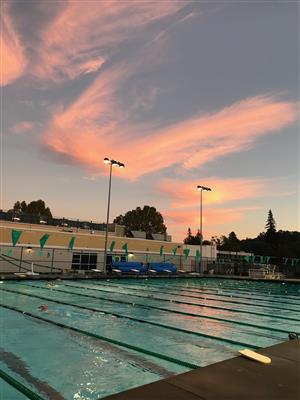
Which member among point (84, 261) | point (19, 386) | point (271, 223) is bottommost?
point (84, 261)

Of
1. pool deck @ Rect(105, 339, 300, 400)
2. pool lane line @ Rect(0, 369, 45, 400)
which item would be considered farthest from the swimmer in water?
pool deck @ Rect(105, 339, 300, 400)

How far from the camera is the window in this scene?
103 ft

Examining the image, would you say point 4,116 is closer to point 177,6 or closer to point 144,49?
point 144,49

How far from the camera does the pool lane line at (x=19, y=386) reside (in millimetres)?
4020

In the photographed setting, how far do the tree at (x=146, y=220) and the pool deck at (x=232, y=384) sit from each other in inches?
3213

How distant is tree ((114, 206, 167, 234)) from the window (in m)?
52.3

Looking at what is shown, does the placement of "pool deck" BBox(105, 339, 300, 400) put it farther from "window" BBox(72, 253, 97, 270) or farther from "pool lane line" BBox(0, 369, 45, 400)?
"window" BBox(72, 253, 97, 270)

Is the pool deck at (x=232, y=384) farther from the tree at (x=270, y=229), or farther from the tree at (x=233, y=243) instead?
the tree at (x=233, y=243)

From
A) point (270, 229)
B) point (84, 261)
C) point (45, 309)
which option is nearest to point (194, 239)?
point (270, 229)

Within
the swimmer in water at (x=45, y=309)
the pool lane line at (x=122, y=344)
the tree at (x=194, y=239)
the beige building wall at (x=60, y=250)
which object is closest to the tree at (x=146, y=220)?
the tree at (x=194, y=239)

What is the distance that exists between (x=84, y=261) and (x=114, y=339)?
26.0 meters

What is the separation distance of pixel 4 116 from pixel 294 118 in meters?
16.9

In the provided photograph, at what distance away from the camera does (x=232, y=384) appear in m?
3.08

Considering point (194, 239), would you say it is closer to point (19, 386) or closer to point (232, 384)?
point (19, 386)
